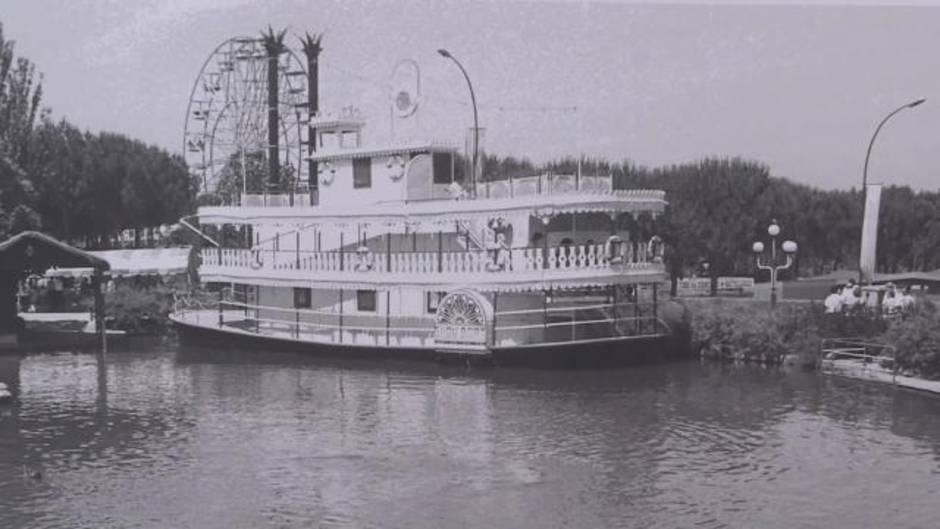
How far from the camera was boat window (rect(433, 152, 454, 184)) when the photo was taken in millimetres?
38156

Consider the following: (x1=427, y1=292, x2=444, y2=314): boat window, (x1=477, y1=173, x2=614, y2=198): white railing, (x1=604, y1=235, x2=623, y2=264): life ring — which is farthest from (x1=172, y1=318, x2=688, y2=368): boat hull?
(x1=477, y1=173, x2=614, y2=198): white railing

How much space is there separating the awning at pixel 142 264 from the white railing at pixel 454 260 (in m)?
16.4

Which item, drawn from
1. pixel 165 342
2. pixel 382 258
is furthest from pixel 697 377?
pixel 165 342

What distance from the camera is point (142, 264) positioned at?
5697cm

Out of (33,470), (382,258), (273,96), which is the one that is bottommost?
(33,470)

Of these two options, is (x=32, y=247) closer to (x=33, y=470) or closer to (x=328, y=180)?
(x=328, y=180)

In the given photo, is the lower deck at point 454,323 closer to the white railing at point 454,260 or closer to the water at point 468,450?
the white railing at point 454,260

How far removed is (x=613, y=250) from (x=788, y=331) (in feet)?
22.3

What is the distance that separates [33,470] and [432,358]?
16021 mm

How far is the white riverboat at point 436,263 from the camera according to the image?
3288 centimetres

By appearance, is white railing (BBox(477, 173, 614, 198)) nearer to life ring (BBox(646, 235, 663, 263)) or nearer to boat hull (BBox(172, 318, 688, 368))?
life ring (BBox(646, 235, 663, 263))

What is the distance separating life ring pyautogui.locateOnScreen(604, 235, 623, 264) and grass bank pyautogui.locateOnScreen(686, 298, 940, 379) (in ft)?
18.5

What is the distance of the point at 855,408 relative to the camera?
26.8 meters

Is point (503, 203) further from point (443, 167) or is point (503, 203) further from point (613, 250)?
point (443, 167)
